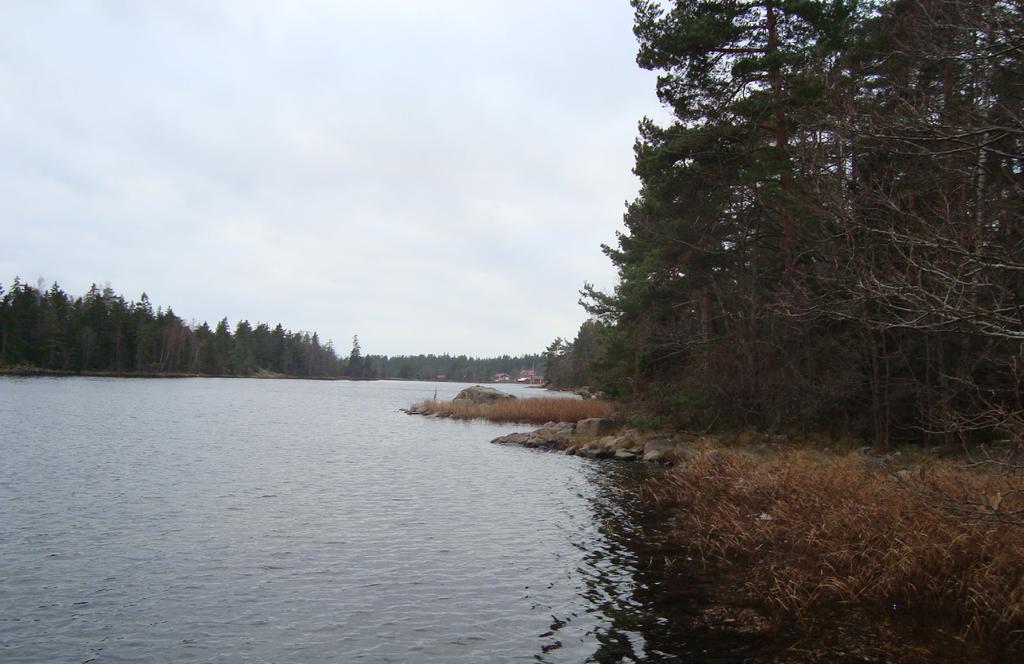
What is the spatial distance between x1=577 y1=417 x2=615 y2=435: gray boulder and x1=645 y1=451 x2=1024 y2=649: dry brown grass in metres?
20.6

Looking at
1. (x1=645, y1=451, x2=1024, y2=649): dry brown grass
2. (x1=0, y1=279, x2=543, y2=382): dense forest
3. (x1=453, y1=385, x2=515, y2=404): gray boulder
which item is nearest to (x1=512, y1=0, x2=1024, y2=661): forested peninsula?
(x1=645, y1=451, x2=1024, y2=649): dry brown grass

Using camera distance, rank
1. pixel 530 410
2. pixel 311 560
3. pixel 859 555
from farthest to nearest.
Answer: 1. pixel 530 410
2. pixel 311 560
3. pixel 859 555

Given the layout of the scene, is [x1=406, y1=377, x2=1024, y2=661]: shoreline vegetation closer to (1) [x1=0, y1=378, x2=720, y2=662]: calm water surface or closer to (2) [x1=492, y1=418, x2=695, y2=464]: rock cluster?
(1) [x1=0, y1=378, x2=720, y2=662]: calm water surface

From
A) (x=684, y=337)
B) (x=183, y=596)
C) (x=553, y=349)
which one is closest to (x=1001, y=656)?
(x=183, y=596)

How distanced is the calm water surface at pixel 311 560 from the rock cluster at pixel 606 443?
8.27ft

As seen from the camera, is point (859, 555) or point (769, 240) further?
point (769, 240)

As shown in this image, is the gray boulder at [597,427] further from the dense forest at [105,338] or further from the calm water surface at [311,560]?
the dense forest at [105,338]

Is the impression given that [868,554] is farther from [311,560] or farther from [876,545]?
[311,560]

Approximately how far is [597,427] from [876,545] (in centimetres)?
2557

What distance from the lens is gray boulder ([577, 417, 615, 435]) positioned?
35250mm

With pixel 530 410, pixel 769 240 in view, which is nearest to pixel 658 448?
pixel 769 240

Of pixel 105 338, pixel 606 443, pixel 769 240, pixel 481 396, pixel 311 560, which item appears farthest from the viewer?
pixel 105 338

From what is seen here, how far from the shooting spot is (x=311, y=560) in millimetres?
12438

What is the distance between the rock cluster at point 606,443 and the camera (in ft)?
87.5
